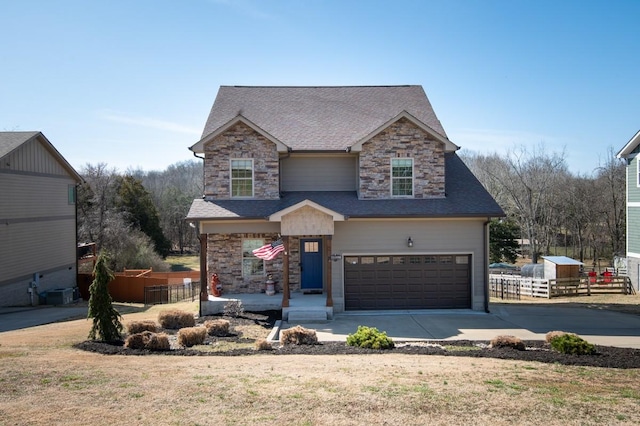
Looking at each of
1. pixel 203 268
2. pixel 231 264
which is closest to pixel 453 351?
pixel 203 268

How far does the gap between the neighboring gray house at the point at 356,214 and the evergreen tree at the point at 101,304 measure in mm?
5339

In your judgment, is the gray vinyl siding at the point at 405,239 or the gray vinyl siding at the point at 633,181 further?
the gray vinyl siding at the point at 633,181

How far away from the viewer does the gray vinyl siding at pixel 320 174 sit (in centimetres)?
2099

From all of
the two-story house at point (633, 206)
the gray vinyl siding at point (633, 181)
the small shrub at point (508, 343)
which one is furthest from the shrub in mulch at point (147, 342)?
the gray vinyl siding at point (633, 181)

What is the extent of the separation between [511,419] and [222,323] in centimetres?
959

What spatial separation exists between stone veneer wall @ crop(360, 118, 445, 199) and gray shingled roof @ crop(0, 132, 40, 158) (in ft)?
53.8

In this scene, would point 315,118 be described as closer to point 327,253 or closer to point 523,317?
point 327,253

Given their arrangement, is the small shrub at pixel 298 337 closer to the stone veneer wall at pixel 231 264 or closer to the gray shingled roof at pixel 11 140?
the stone veneer wall at pixel 231 264

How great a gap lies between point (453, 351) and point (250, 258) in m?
9.32

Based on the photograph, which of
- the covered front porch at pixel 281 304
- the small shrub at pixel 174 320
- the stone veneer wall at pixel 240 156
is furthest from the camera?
the stone veneer wall at pixel 240 156

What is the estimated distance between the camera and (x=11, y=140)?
2505 cm

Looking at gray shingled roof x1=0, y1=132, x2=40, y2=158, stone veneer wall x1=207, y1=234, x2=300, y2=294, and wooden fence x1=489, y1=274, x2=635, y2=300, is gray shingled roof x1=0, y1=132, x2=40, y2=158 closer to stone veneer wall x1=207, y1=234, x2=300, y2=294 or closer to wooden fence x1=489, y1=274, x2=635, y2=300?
stone veneer wall x1=207, y1=234, x2=300, y2=294

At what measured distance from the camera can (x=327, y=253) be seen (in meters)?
18.4

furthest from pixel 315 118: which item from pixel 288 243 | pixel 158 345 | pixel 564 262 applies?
pixel 564 262
